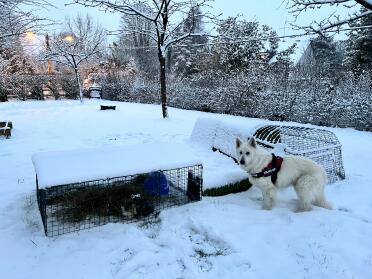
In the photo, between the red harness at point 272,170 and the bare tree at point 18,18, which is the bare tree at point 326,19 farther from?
the bare tree at point 18,18

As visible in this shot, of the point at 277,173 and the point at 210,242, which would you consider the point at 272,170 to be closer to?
the point at 277,173

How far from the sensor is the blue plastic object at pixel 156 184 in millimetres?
4891

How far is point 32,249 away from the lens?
12.6ft

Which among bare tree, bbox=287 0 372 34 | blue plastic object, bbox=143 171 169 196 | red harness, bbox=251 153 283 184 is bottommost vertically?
blue plastic object, bbox=143 171 169 196

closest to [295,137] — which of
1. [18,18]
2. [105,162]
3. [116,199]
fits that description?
[116,199]

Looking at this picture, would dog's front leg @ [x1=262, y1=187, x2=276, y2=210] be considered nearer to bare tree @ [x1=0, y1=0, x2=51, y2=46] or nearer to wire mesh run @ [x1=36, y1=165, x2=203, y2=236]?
wire mesh run @ [x1=36, y1=165, x2=203, y2=236]

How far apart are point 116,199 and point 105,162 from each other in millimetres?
617

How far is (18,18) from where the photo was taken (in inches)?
355

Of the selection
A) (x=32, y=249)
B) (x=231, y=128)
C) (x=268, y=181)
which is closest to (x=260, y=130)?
(x=231, y=128)

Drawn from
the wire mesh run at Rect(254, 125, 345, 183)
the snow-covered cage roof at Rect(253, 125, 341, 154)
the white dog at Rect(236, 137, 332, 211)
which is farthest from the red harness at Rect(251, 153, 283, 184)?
the snow-covered cage roof at Rect(253, 125, 341, 154)

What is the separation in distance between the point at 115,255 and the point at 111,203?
123 centimetres

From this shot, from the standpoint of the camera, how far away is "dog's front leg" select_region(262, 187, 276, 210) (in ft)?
16.5

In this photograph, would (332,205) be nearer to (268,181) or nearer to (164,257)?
(268,181)

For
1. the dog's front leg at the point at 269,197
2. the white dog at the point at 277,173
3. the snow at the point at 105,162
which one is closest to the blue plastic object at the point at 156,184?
the snow at the point at 105,162
